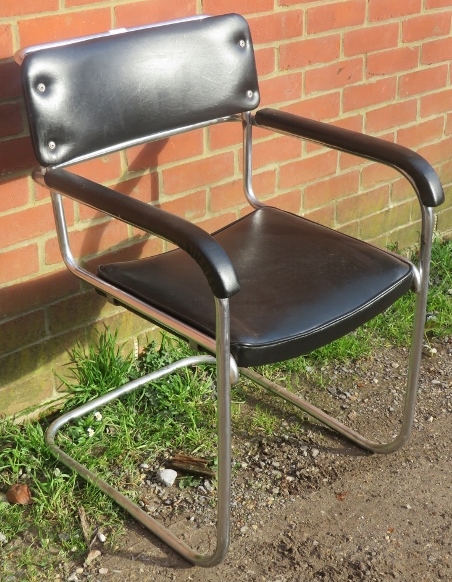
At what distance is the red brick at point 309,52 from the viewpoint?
9.11 ft

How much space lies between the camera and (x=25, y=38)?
7.14ft

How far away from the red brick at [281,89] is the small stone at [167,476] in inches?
44.8

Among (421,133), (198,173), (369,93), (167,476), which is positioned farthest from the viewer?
(421,133)

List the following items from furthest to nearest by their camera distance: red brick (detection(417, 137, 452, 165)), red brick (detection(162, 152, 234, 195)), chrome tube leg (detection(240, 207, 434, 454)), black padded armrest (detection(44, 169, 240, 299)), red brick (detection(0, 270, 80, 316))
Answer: red brick (detection(417, 137, 452, 165)), red brick (detection(162, 152, 234, 195)), red brick (detection(0, 270, 80, 316)), chrome tube leg (detection(240, 207, 434, 454)), black padded armrest (detection(44, 169, 240, 299))

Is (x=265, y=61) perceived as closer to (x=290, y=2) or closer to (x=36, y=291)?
(x=290, y=2)

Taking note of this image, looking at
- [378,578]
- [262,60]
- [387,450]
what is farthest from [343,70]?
[378,578]

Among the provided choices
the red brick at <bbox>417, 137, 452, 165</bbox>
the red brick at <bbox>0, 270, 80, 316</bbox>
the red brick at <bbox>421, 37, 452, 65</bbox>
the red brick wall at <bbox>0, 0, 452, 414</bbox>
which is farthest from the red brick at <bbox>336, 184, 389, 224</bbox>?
the red brick at <bbox>0, 270, 80, 316</bbox>

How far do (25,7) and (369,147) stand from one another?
87cm

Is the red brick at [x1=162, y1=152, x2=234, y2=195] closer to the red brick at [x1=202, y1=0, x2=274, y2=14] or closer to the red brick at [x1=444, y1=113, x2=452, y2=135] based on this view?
the red brick at [x1=202, y1=0, x2=274, y2=14]

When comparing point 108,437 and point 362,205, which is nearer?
point 108,437

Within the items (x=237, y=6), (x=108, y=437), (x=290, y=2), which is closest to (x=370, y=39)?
(x=290, y=2)

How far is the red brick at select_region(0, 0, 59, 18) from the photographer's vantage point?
2115mm

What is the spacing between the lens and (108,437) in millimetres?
2488

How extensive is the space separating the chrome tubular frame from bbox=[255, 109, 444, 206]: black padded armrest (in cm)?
61
